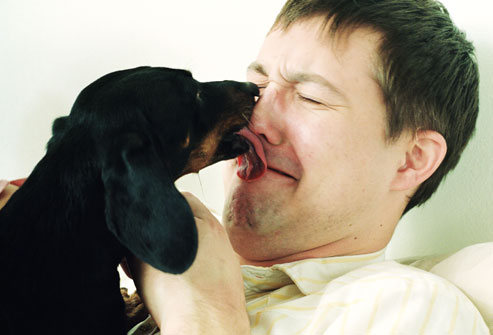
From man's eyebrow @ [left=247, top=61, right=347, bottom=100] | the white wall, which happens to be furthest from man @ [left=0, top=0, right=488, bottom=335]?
the white wall

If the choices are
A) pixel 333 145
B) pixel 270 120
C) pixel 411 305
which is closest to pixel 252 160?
pixel 270 120

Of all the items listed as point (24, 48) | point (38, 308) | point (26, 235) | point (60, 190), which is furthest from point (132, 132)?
point (24, 48)

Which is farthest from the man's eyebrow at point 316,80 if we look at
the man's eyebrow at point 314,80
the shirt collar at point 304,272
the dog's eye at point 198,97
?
the shirt collar at point 304,272

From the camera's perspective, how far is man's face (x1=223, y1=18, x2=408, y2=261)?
135 cm

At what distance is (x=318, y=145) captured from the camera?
1.35 metres

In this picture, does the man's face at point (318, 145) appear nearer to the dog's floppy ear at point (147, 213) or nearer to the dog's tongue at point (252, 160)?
the dog's tongue at point (252, 160)

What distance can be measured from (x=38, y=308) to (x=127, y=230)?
0.26 metres

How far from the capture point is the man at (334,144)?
1.34 meters

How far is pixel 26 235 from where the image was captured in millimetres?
1028

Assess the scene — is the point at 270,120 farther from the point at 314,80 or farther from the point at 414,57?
the point at 414,57

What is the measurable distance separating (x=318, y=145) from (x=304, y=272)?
0.35m

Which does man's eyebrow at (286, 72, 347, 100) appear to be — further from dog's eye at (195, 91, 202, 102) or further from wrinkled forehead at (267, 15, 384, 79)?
dog's eye at (195, 91, 202, 102)

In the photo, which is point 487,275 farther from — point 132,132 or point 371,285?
point 132,132

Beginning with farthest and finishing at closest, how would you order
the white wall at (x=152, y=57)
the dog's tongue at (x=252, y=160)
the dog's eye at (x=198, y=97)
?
the white wall at (x=152, y=57) → the dog's tongue at (x=252, y=160) → the dog's eye at (x=198, y=97)
